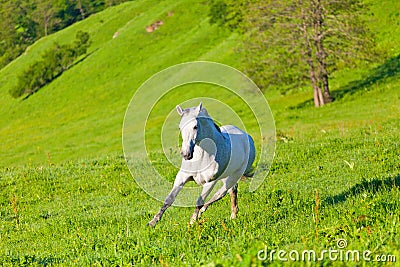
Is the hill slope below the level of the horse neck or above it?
below

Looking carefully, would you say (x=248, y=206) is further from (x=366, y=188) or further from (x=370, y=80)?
(x=370, y=80)

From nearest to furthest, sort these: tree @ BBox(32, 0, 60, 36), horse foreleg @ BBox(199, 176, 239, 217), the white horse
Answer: the white horse
horse foreleg @ BBox(199, 176, 239, 217)
tree @ BBox(32, 0, 60, 36)

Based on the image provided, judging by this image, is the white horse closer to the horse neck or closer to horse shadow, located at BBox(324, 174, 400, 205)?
the horse neck

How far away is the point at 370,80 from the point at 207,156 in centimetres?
3547

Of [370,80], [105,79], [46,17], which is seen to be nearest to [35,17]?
[46,17]

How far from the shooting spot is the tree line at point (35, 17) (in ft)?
461

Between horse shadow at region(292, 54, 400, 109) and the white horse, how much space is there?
31.1 meters

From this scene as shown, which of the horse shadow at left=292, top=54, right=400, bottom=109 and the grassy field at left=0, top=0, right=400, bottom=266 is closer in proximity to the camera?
the grassy field at left=0, top=0, right=400, bottom=266

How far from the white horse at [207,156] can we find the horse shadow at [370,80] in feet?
102

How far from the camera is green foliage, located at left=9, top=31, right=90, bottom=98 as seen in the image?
84625 mm

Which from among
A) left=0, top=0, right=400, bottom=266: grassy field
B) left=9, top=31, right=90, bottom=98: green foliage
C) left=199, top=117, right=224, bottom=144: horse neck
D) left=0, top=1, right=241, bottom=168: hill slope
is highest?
left=199, top=117, right=224, bottom=144: horse neck

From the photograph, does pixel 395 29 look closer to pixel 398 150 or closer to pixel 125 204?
pixel 398 150

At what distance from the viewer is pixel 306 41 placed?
129 feet

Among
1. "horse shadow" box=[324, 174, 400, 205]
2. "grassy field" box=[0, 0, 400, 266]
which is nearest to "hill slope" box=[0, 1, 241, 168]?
"grassy field" box=[0, 0, 400, 266]
